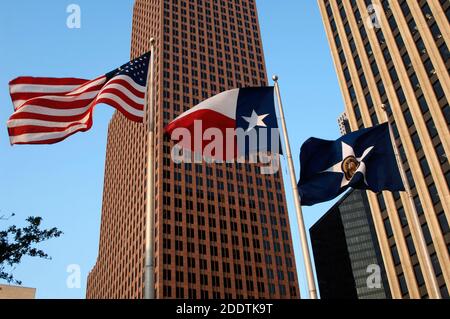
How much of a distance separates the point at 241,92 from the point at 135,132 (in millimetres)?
142040

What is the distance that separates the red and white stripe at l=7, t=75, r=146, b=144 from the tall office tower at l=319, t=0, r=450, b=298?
39.9 metres

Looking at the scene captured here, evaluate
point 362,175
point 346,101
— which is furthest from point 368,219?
point 362,175

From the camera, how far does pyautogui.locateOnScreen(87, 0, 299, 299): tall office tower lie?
12612 centimetres

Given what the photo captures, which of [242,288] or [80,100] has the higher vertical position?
[242,288]

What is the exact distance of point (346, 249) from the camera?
598 feet

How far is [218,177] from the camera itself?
467ft

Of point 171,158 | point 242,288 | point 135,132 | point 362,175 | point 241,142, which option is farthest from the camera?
point 135,132

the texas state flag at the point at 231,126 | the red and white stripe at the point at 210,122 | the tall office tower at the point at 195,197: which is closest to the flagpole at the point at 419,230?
the texas state flag at the point at 231,126

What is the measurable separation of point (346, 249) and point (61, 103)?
170169mm

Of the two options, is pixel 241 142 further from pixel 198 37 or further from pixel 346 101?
pixel 198 37

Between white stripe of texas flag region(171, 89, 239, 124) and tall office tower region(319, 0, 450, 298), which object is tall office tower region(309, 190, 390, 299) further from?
white stripe of texas flag region(171, 89, 239, 124)

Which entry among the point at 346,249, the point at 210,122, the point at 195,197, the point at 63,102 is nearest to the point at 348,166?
the point at 210,122

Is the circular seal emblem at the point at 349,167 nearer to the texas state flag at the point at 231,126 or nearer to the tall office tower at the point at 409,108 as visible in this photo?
the texas state flag at the point at 231,126

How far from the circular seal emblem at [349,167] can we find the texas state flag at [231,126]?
11.1 feet
